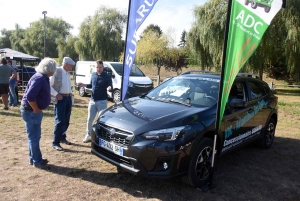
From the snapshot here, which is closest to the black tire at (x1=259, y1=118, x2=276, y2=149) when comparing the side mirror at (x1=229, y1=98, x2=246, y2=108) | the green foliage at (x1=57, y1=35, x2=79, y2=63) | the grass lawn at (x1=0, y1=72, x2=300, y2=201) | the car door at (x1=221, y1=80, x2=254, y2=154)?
the grass lawn at (x1=0, y1=72, x2=300, y2=201)

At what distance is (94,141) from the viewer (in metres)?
4.09

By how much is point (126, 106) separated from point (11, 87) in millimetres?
7431

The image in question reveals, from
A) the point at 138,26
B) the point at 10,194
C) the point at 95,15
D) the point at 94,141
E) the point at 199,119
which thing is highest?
the point at 95,15

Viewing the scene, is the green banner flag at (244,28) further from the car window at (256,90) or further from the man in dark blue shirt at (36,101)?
the man in dark blue shirt at (36,101)

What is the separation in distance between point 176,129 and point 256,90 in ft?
9.18

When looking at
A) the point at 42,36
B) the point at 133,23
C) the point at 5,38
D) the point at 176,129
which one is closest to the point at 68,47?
the point at 42,36

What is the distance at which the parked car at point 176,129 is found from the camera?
11.2 feet

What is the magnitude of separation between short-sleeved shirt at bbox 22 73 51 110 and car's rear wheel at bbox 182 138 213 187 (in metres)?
2.36

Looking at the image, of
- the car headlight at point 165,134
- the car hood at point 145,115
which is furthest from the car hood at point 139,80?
the car headlight at point 165,134

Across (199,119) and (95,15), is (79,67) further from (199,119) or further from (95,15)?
(95,15)

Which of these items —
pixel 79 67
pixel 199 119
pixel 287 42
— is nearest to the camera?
pixel 199 119

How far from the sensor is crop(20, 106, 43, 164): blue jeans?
4102 millimetres

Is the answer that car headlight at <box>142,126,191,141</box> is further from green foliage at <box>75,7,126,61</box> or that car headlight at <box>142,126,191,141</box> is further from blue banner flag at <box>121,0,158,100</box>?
green foliage at <box>75,7,126,61</box>

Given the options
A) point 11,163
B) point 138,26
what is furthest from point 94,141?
point 138,26
